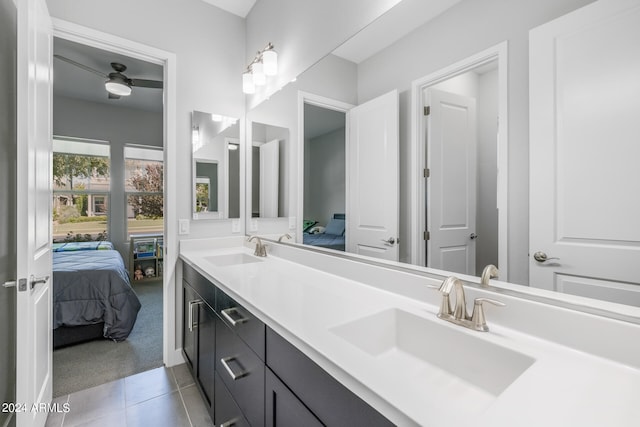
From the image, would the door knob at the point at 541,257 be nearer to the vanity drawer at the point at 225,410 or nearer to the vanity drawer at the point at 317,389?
the vanity drawer at the point at 317,389

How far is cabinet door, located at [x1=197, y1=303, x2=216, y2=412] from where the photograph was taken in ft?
4.90

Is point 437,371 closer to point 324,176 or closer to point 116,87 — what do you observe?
point 324,176

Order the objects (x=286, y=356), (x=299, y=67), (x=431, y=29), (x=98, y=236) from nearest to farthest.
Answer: (x=286, y=356)
(x=431, y=29)
(x=299, y=67)
(x=98, y=236)

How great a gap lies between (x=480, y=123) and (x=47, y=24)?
2.14 meters

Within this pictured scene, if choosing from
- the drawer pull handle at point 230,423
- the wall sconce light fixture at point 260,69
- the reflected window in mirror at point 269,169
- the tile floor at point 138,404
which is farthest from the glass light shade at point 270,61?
the tile floor at point 138,404

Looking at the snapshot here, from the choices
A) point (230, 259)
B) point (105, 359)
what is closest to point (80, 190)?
point (105, 359)

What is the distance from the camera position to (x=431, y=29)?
1.07 meters

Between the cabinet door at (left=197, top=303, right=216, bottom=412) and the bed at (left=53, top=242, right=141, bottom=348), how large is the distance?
54.0 inches

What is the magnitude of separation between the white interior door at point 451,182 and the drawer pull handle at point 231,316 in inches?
29.3

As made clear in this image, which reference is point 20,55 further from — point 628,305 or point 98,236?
point 98,236

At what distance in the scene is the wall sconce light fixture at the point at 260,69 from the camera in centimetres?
214

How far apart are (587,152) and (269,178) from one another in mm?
1844

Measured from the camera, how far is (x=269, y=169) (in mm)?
2248

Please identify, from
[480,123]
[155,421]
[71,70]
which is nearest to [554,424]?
[480,123]
